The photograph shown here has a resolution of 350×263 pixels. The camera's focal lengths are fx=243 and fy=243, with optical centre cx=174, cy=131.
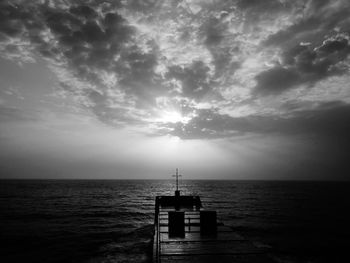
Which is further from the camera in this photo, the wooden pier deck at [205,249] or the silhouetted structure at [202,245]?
the silhouetted structure at [202,245]

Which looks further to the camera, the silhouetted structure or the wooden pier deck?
the silhouetted structure

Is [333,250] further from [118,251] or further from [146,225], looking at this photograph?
[146,225]

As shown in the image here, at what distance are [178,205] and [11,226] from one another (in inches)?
864

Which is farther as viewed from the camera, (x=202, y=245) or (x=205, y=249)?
(x=202, y=245)

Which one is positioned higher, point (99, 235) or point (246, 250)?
point (246, 250)

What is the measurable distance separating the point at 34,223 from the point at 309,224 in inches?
1552

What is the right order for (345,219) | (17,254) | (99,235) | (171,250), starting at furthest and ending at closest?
(345,219)
(99,235)
(17,254)
(171,250)

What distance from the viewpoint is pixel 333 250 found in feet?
74.8

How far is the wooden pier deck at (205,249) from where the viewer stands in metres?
10.8

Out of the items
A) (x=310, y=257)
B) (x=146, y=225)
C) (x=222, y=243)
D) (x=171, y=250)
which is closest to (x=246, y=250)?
(x=222, y=243)

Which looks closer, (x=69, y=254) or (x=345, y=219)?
(x=69, y=254)

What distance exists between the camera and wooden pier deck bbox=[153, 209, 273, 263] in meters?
10.8

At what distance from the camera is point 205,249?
40.2 ft

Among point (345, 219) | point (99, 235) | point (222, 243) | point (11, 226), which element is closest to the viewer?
point (222, 243)
